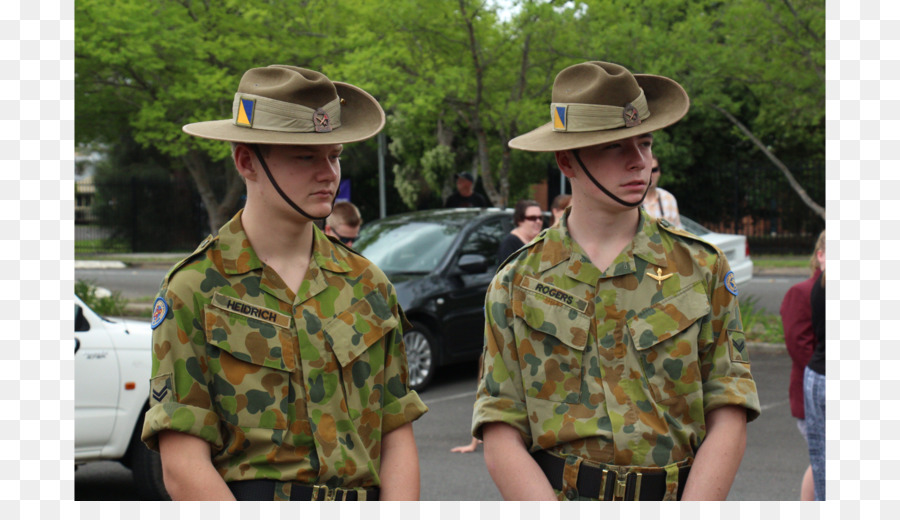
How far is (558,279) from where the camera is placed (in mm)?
2635

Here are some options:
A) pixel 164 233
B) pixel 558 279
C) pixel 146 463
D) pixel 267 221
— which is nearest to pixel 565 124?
pixel 558 279

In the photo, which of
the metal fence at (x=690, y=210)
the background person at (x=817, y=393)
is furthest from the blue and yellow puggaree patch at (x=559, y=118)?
the metal fence at (x=690, y=210)

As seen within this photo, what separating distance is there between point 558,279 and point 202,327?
0.94 metres

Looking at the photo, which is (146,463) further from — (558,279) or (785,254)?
(785,254)

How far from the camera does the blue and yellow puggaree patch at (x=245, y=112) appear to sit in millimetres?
2521

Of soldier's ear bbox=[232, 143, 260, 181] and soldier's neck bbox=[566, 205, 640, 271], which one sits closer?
soldier's ear bbox=[232, 143, 260, 181]

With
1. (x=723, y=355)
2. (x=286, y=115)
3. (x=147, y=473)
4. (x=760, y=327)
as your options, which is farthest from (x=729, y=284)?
(x=760, y=327)

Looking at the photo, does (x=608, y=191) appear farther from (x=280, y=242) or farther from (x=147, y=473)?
(x=147, y=473)

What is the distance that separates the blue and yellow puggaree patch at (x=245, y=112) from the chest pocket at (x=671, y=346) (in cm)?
114

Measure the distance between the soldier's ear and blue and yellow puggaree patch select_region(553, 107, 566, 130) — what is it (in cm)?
84


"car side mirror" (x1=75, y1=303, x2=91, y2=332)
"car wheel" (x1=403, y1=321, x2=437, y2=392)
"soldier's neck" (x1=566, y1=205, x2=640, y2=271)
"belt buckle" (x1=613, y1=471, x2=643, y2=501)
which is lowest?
"car wheel" (x1=403, y1=321, x2=437, y2=392)

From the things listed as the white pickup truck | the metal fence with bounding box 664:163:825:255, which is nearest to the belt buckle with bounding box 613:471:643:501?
the white pickup truck

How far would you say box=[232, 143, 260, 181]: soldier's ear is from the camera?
2523 millimetres

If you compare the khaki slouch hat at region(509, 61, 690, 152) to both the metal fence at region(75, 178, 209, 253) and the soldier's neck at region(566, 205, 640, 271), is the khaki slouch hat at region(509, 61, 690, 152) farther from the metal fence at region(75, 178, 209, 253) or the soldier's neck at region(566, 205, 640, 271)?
the metal fence at region(75, 178, 209, 253)
